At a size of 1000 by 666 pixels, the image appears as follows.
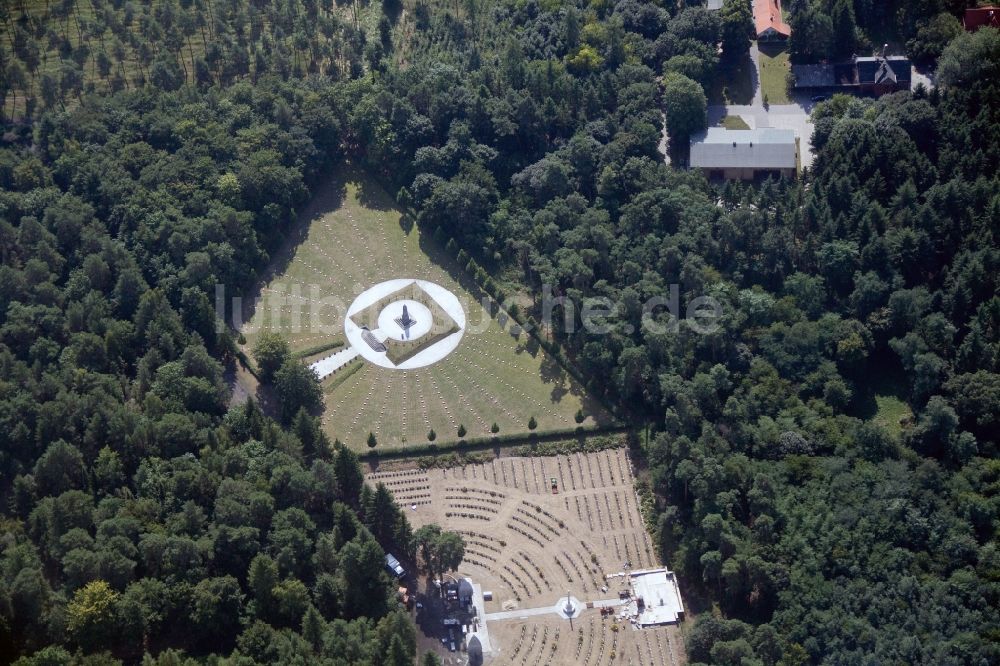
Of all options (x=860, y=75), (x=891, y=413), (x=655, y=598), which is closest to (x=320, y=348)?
(x=655, y=598)

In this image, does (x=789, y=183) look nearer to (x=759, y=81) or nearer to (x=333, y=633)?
(x=759, y=81)

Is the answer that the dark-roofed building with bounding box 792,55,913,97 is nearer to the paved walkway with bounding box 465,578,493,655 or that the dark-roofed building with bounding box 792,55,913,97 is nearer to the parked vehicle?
the paved walkway with bounding box 465,578,493,655

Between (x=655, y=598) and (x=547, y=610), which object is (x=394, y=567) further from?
(x=655, y=598)

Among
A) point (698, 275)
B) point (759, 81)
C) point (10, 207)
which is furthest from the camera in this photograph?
point (759, 81)

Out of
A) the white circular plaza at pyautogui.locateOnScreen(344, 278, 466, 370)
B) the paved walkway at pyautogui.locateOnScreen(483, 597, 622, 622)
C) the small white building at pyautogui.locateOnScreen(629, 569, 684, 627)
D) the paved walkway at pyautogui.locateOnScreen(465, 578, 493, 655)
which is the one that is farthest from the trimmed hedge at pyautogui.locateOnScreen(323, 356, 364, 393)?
the small white building at pyautogui.locateOnScreen(629, 569, 684, 627)

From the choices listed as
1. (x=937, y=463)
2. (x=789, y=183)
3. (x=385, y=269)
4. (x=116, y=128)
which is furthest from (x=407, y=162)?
(x=937, y=463)

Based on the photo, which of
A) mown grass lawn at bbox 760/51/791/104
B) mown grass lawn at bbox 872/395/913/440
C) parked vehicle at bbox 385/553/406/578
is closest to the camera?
parked vehicle at bbox 385/553/406/578

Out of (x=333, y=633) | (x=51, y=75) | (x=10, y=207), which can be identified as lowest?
(x=333, y=633)
